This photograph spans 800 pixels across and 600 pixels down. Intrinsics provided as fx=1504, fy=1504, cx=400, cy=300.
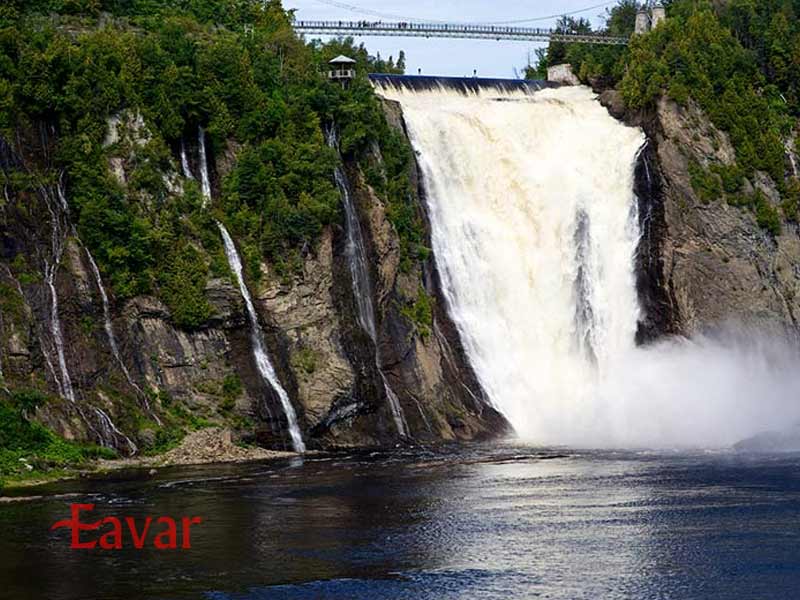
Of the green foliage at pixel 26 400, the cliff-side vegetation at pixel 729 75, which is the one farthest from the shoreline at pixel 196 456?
Result: the cliff-side vegetation at pixel 729 75

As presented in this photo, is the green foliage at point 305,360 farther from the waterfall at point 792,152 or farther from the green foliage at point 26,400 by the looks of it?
the waterfall at point 792,152

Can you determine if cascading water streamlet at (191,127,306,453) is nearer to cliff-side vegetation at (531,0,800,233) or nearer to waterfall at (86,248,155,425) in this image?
waterfall at (86,248,155,425)

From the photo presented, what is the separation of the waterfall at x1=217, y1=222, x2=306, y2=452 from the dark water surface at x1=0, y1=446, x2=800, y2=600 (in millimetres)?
7904

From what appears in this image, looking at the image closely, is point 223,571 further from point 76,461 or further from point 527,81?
point 527,81

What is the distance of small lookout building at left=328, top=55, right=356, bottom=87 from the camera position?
86562mm

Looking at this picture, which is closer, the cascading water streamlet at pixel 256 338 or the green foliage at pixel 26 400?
the green foliage at pixel 26 400

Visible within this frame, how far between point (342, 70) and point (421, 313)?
51.0 ft

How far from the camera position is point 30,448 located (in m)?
61.0

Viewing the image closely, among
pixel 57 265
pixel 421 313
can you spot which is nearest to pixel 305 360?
pixel 421 313

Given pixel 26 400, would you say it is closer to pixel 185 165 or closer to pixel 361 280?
pixel 185 165

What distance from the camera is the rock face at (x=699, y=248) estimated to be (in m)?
92.5

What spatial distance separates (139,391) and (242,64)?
72.7 feet

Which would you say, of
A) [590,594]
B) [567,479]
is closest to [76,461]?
[567,479]

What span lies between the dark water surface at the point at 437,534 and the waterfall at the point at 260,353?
311 inches
